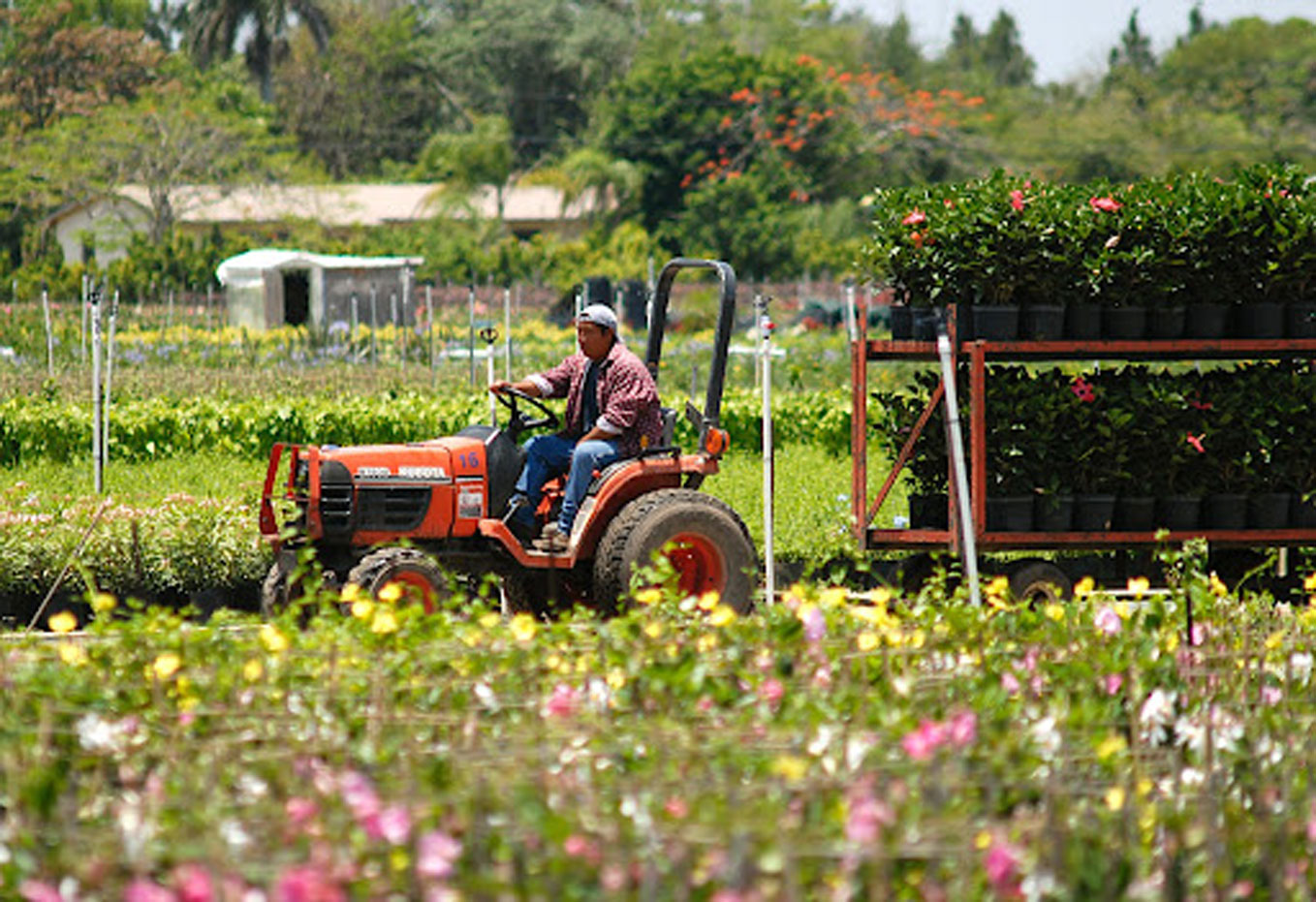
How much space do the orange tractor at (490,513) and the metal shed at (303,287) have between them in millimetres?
23928

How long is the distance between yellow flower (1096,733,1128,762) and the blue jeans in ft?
14.0

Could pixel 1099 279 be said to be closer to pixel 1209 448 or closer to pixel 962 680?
pixel 1209 448

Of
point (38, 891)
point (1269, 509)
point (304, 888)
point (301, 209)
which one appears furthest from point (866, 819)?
point (301, 209)

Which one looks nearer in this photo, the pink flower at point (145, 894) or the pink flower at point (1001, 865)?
the pink flower at point (145, 894)

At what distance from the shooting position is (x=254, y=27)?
193ft

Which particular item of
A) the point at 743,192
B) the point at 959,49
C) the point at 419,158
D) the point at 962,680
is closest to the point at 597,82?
the point at 419,158

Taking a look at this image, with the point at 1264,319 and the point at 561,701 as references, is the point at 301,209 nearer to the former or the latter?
the point at 1264,319

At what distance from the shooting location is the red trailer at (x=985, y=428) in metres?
9.38

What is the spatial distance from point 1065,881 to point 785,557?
7.18 metres

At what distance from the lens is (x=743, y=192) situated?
47.1 meters

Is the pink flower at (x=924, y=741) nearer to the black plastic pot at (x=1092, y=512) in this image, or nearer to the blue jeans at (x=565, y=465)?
the blue jeans at (x=565, y=465)

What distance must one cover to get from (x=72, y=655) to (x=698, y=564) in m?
3.90

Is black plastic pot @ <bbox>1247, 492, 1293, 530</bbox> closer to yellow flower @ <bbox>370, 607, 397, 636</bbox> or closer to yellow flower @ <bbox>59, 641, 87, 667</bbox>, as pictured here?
yellow flower @ <bbox>370, 607, 397, 636</bbox>

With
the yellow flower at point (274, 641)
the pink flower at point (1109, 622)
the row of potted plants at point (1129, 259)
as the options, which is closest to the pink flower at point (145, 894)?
the yellow flower at point (274, 641)
